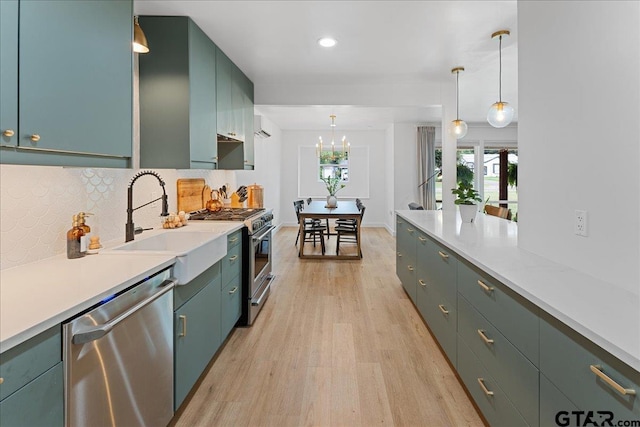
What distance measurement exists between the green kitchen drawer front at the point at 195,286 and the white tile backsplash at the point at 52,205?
2.17ft

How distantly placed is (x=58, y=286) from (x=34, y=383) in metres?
0.43

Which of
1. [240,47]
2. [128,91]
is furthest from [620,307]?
[240,47]

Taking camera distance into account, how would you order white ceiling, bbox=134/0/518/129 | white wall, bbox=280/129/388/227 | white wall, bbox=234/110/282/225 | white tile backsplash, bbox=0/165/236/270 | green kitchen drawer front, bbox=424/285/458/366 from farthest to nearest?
1. white wall, bbox=280/129/388/227
2. white wall, bbox=234/110/282/225
3. white ceiling, bbox=134/0/518/129
4. green kitchen drawer front, bbox=424/285/458/366
5. white tile backsplash, bbox=0/165/236/270

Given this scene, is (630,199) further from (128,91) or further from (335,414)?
(128,91)

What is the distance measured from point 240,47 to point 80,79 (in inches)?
85.5

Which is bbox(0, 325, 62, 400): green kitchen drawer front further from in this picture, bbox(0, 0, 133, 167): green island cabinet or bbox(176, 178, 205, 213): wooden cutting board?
bbox(176, 178, 205, 213): wooden cutting board

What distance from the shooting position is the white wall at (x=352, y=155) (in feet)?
32.1

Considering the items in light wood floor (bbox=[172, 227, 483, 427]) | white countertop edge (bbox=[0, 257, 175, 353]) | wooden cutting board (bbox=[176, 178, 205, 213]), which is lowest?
light wood floor (bbox=[172, 227, 483, 427])

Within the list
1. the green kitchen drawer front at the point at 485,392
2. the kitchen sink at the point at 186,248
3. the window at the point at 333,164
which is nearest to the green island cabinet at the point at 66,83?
the kitchen sink at the point at 186,248

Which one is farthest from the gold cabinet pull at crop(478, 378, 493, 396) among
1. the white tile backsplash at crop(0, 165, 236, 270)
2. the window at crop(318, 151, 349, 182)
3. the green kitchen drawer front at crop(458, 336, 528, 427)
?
the window at crop(318, 151, 349, 182)

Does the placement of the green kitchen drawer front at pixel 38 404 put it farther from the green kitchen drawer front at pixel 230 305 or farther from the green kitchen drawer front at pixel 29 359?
the green kitchen drawer front at pixel 230 305

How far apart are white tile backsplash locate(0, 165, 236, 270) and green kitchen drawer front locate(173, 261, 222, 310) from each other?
66 cm

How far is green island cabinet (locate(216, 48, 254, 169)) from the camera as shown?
136 inches

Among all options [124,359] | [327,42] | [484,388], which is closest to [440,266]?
[484,388]
